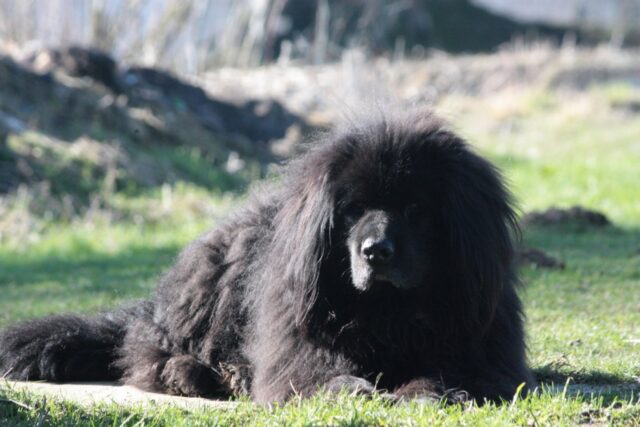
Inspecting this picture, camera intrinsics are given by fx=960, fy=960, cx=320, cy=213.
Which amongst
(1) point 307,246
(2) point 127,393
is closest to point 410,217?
(1) point 307,246

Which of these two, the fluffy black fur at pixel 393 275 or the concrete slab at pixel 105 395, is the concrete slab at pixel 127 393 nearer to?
the concrete slab at pixel 105 395

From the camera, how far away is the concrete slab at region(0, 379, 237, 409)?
15.7 feet

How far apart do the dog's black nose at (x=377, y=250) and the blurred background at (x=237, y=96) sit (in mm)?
1151

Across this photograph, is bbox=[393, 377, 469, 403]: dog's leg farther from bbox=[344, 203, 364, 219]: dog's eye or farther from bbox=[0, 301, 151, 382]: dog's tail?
bbox=[0, 301, 151, 382]: dog's tail

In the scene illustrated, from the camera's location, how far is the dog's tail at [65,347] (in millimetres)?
5691

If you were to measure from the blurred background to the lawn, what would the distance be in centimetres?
11

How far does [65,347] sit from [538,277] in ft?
15.4

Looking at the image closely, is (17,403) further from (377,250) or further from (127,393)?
(377,250)

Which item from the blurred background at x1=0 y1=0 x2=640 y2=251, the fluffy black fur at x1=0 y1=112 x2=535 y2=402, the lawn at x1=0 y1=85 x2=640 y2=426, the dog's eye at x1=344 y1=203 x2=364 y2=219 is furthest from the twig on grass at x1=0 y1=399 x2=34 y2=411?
the blurred background at x1=0 y1=0 x2=640 y2=251

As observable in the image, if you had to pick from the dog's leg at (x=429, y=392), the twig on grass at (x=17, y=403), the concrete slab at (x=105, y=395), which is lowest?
the concrete slab at (x=105, y=395)

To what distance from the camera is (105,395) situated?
5293 mm

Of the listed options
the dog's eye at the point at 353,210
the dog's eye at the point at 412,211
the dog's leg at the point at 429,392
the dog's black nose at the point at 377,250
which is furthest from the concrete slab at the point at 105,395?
the dog's eye at the point at 412,211

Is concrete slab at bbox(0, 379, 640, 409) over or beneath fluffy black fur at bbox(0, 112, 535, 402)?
beneath

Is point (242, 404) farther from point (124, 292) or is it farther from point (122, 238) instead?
point (122, 238)
